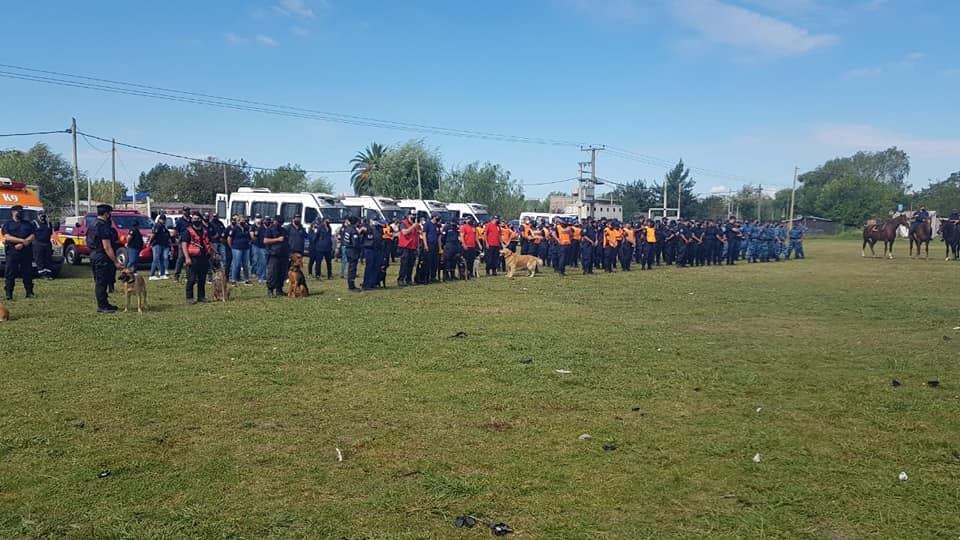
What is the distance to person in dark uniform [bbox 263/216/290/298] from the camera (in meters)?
14.9

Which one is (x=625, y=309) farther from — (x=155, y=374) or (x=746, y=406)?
(x=155, y=374)

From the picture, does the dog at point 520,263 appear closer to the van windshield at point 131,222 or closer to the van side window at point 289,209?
the van side window at point 289,209

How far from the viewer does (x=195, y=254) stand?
13.3 meters

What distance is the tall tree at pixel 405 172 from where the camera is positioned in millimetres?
58750

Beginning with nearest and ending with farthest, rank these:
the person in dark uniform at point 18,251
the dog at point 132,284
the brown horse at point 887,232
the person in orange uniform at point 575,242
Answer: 1. the dog at point 132,284
2. the person in dark uniform at point 18,251
3. the person in orange uniform at point 575,242
4. the brown horse at point 887,232

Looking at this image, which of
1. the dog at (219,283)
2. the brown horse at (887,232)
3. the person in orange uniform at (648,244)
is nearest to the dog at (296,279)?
the dog at (219,283)

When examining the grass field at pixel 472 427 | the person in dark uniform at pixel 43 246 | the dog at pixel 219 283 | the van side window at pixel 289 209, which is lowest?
the grass field at pixel 472 427

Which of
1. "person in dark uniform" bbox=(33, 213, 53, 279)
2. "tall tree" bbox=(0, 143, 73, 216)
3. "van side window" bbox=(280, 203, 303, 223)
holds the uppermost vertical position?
"tall tree" bbox=(0, 143, 73, 216)

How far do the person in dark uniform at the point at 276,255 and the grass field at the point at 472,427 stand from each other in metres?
3.14

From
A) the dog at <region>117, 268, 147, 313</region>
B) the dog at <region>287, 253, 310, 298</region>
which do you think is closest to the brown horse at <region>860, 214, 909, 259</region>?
the dog at <region>287, 253, 310, 298</region>

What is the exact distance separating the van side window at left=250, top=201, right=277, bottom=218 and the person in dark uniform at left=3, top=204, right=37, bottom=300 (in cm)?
1304

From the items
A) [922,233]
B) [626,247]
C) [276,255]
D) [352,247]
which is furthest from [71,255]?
[922,233]

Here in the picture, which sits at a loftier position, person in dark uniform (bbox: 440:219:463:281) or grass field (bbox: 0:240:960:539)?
person in dark uniform (bbox: 440:219:463:281)

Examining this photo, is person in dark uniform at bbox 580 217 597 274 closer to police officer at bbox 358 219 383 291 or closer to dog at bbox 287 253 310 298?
police officer at bbox 358 219 383 291
